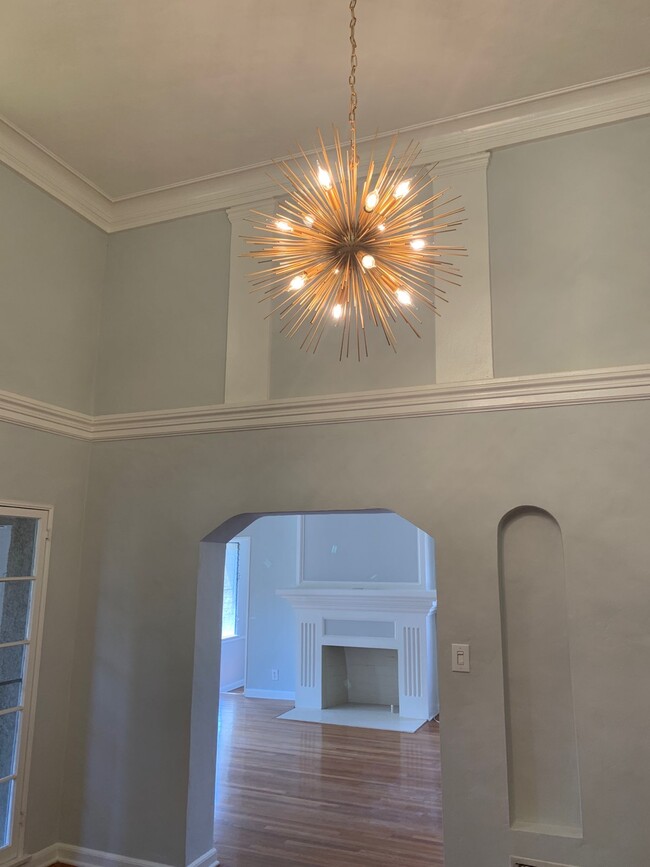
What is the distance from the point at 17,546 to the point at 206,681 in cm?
138

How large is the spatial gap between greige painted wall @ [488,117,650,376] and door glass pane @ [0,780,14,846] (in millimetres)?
3540

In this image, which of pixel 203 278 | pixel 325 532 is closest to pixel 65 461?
pixel 203 278

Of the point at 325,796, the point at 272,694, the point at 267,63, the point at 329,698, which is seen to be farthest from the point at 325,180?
the point at 272,694

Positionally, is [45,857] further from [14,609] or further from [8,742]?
[14,609]

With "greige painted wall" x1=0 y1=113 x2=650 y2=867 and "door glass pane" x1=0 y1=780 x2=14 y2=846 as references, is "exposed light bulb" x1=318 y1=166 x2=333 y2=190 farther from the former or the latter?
"door glass pane" x1=0 y1=780 x2=14 y2=846

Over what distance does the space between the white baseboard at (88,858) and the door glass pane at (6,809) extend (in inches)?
9.1

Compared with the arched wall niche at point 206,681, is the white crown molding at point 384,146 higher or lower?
higher

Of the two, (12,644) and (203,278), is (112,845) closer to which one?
(12,644)

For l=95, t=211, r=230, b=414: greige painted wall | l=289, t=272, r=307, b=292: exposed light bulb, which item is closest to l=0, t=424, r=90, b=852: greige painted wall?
l=95, t=211, r=230, b=414: greige painted wall

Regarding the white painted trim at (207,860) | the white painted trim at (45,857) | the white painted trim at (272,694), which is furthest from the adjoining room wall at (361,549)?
the white painted trim at (45,857)

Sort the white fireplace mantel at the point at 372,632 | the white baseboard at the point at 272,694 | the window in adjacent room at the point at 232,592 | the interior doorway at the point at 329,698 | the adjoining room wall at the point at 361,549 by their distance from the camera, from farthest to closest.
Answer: the window in adjacent room at the point at 232,592 < the white baseboard at the point at 272,694 < the adjoining room wall at the point at 361,549 < the white fireplace mantel at the point at 372,632 < the interior doorway at the point at 329,698

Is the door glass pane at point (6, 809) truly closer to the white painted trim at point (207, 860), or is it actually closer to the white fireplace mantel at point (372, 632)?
the white painted trim at point (207, 860)

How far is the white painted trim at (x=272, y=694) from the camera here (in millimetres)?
8695

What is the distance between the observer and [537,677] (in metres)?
3.30
